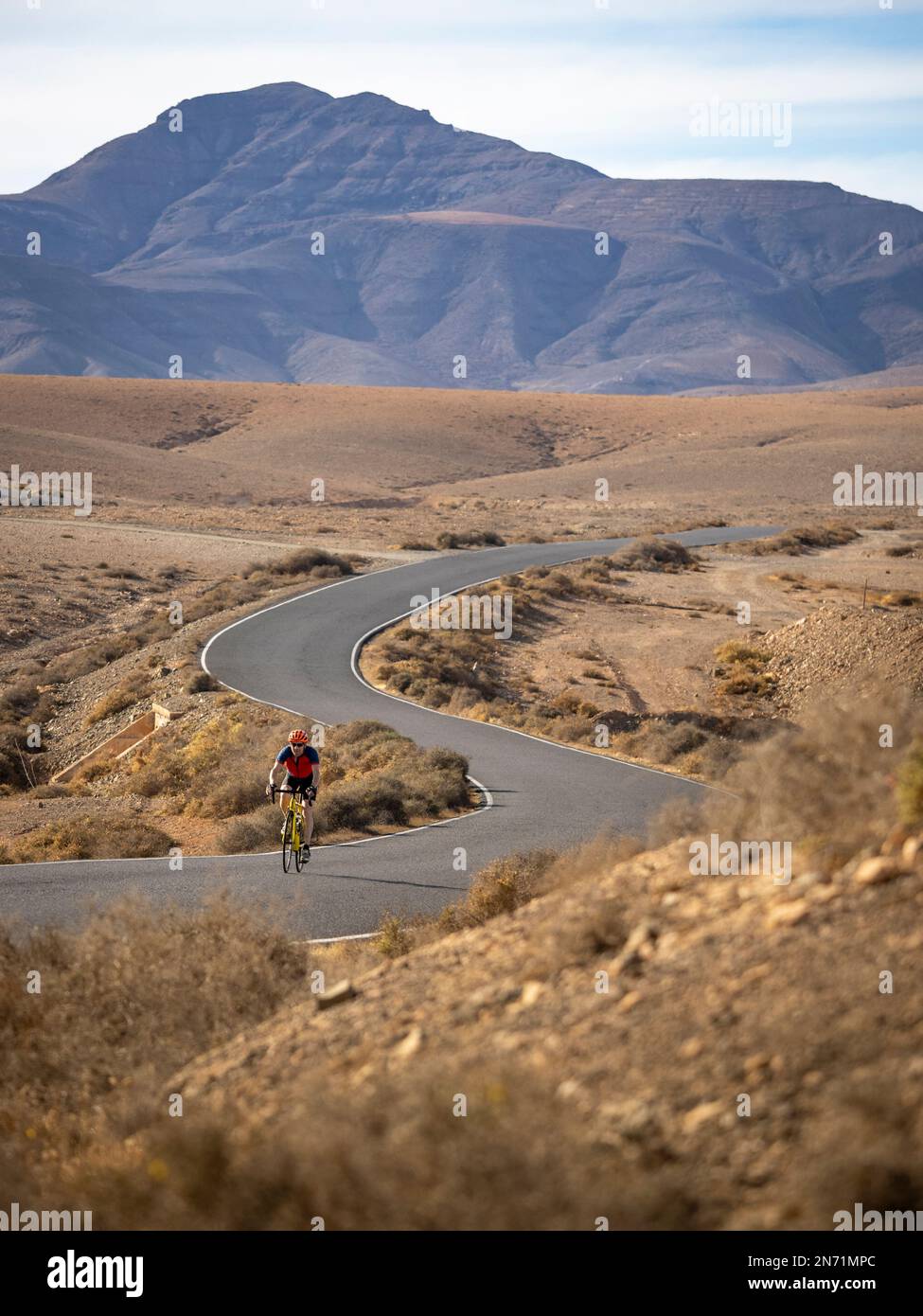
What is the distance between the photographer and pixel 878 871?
22.4 feet

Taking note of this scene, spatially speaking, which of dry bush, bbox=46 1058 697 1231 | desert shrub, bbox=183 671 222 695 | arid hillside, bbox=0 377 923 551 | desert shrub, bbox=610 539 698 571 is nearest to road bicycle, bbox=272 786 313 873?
dry bush, bbox=46 1058 697 1231

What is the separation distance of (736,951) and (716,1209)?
168 centimetres

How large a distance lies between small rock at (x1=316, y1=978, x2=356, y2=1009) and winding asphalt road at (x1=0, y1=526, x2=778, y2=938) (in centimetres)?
223

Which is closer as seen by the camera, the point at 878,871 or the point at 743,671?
the point at 878,871

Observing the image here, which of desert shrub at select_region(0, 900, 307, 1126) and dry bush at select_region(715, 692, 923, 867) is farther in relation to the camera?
desert shrub at select_region(0, 900, 307, 1126)

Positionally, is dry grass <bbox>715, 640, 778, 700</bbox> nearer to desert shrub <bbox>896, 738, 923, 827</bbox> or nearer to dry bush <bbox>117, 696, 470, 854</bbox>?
dry bush <bbox>117, 696, 470, 854</bbox>

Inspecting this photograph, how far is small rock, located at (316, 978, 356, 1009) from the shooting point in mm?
7926

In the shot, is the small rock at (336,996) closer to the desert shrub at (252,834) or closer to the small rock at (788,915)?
the small rock at (788,915)

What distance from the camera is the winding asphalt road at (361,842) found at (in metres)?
13.9

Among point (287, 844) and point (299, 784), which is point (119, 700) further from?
point (299, 784)

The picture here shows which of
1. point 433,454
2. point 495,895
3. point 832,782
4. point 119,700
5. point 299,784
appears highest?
point 433,454

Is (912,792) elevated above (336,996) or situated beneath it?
elevated above

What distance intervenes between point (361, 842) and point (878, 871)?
11412 millimetres

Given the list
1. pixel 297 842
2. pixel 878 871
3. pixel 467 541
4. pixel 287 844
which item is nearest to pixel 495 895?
pixel 297 842
